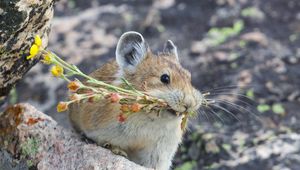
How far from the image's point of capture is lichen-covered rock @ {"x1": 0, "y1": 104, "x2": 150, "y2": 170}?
20.2 feet

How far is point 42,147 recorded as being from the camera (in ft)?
21.2

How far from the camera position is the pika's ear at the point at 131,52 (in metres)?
7.19

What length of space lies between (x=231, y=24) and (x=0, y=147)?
5546 millimetres

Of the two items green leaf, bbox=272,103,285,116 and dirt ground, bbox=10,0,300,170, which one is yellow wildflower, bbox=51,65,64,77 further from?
green leaf, bbox=272,103,285,116

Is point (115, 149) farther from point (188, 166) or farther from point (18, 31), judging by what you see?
point (188, 166)

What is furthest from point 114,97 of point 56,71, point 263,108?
point 263,108

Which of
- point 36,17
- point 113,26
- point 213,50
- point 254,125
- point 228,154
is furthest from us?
point 113,26

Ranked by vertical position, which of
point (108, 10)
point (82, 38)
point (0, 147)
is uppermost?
point (108, 10)

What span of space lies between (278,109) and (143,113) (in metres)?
3.20

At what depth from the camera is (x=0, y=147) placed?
684 centimetres

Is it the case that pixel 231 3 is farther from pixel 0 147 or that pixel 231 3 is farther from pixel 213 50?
pixel 0 147

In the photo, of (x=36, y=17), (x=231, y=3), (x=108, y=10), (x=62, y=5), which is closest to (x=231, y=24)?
(x=231, y=3)

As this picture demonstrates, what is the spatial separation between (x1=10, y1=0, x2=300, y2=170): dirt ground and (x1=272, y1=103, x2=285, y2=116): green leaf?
0.02 metres

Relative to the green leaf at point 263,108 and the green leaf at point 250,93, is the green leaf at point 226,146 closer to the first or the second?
the green leaf at point 263,108
